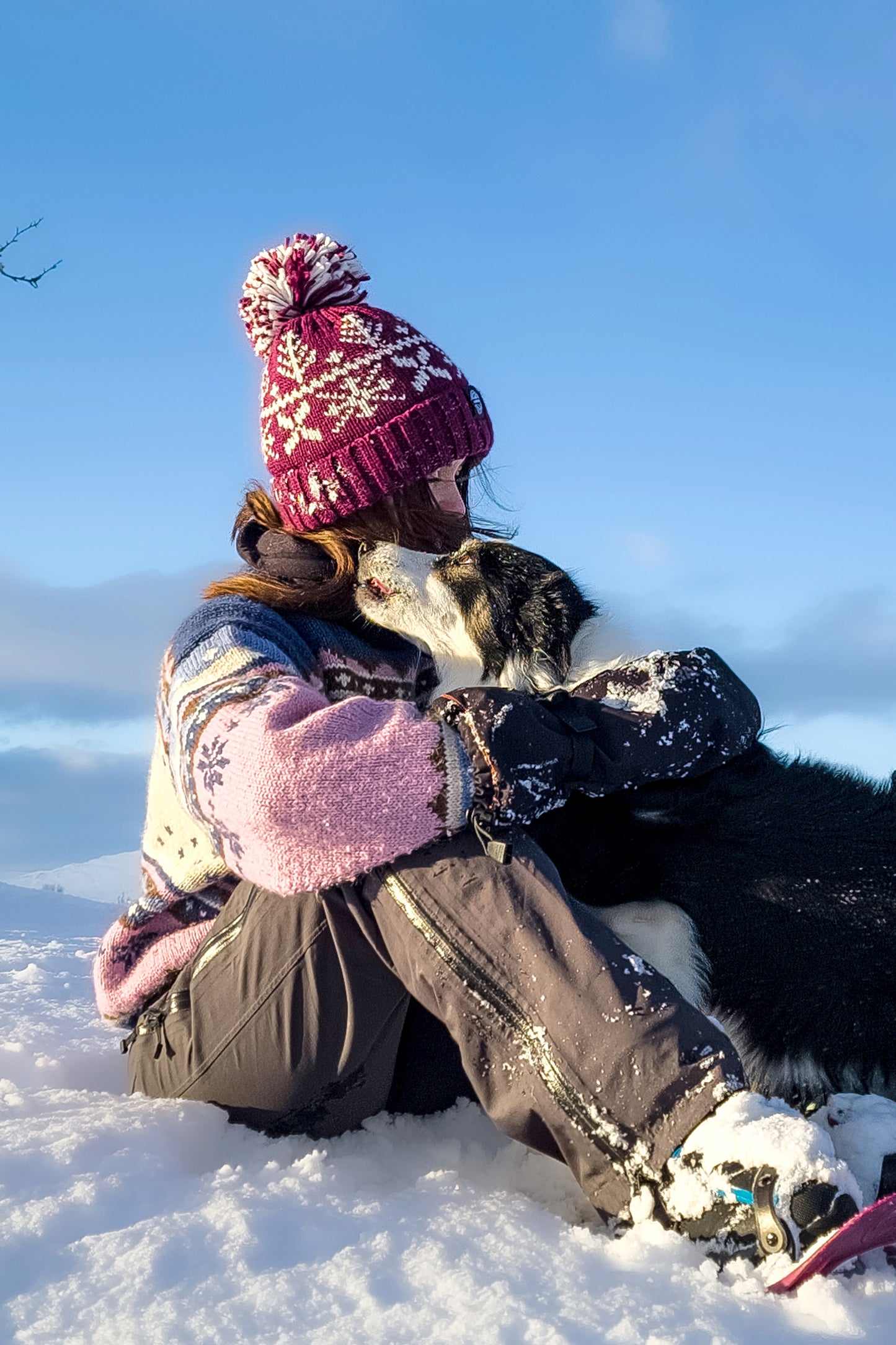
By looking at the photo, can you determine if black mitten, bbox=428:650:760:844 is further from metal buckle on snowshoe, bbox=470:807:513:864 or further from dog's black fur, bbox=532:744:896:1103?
dog's black fur, bbox=532:744:896:1103

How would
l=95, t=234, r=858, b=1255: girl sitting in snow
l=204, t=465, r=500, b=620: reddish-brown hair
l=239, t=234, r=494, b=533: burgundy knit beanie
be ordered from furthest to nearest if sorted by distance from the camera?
l=239, t=234, r=494, b=533: burgundy knit beanie → l=204, t=465, r=500, b=620: reddish-brown hair → l=95, t=234, r=858, b=1255: girl sitting in snow

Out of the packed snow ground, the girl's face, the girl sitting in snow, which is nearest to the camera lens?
the packed snow ground

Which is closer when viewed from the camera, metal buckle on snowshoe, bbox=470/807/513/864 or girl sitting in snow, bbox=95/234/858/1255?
girl sitting in snow, bbox=95/234/858/1255

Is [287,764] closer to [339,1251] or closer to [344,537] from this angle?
[339,1251]

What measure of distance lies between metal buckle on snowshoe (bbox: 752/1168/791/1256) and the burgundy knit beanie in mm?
1400

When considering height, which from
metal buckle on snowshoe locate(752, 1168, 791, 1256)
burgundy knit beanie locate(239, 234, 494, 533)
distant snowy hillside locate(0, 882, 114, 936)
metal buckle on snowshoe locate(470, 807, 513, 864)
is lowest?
metal buckle on snowshoe locate(752, 1168, 791, 1256)

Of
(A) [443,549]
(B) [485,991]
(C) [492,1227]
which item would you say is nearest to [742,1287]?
(C) [492,1227]

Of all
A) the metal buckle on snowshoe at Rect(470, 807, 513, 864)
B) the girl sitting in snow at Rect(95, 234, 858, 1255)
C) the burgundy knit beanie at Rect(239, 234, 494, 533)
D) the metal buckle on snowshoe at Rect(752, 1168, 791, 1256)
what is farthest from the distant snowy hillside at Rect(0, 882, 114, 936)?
the metal buckle on snowshoe at Rect(752, 1168, 791, 1256)

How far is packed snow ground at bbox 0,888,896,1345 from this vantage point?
1.05 meters

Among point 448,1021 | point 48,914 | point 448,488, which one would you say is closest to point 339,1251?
point 448,1021

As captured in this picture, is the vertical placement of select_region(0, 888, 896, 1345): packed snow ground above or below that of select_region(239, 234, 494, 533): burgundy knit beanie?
below

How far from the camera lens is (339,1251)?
1196 mm

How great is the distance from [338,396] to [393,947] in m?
1.14

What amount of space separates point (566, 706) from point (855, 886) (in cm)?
54
